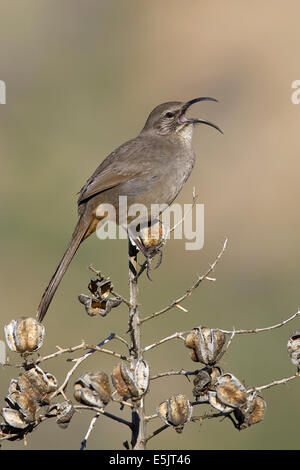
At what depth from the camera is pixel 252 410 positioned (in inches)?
110

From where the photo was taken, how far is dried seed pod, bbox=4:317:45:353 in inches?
112

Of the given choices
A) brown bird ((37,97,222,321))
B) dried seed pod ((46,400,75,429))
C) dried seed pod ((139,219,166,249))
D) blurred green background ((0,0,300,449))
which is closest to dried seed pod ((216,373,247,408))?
dried seed pod ((46,400,75,429))

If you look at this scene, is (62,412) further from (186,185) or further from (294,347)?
(186,185)

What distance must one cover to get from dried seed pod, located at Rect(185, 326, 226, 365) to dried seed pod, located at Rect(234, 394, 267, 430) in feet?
0.62

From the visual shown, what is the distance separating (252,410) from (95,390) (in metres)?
0.55

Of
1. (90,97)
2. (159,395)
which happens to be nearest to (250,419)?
(159,395)

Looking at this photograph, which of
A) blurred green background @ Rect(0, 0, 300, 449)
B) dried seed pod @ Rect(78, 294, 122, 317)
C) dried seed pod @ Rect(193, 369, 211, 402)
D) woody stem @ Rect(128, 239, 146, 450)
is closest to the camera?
woody stem @ Rect(128, 239, 146, 450)

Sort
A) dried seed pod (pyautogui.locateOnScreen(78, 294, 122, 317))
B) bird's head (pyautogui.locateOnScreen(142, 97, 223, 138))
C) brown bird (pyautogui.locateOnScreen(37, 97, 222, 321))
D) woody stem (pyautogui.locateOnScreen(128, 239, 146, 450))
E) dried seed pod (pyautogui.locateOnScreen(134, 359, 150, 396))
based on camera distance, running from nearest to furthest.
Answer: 1. dried seed pod (pyautogui.locateOnScreen(134, 359, 150, 396))
2. woody stem (pyautogui.locateOnScreen(128, 239, 146, 450))
3. dried seed pod (pyautogui.locateOnScreen(78, 294, 122, 317))
4. brown bird (pyautogui.locateOnScreen(37, 97, 222, 321))
5. bird's head (pyautogui.locateOnScreen(142, 97, 223, 138))

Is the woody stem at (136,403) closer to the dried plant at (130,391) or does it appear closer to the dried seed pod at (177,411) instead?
the dried plant at (130,391)

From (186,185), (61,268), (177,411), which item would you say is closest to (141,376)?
(177,411)

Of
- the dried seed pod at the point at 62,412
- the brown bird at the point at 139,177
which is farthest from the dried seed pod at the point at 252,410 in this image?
the brown bird at the point at 139,177

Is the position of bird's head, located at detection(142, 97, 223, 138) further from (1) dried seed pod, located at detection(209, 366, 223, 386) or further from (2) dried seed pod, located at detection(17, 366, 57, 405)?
(2) dried seed pod, located at detection(17, 366, 57, 405)

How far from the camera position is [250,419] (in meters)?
2.81

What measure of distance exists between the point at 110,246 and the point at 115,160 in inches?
218
